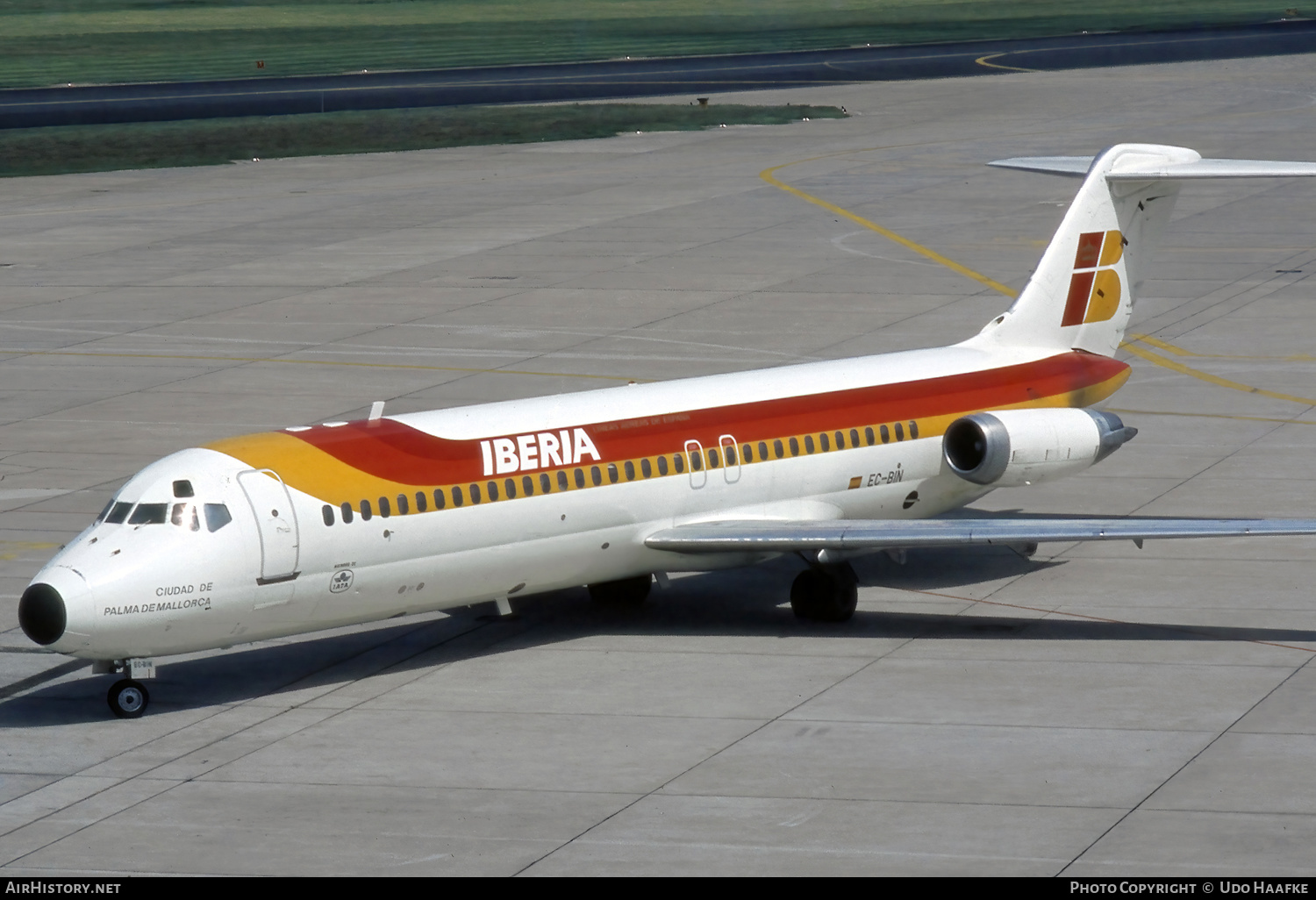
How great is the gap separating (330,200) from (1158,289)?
27408 millimetres

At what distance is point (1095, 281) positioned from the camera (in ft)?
94.6

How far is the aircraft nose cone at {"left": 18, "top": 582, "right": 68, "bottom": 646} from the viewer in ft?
66.5

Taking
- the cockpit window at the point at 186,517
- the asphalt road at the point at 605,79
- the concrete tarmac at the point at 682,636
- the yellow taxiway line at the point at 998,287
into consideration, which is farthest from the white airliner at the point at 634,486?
the asphalt road at the point at 605,79

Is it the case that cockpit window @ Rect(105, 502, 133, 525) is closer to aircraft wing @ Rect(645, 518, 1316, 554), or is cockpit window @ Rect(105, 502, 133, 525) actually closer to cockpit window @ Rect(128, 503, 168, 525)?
cockpit window @ Rect(128, 503, 168, 525)

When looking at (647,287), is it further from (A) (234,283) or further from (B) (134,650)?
(B) (134,650)

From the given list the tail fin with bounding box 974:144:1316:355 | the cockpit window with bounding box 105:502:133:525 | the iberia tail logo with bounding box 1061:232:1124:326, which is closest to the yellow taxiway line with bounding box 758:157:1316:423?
the tail fin with bounding box 974:144:1316:355

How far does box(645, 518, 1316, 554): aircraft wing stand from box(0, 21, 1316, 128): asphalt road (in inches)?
2563

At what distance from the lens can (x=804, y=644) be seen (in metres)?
23.6

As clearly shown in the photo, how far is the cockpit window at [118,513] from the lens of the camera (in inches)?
840

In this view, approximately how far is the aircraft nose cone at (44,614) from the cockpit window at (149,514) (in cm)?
126

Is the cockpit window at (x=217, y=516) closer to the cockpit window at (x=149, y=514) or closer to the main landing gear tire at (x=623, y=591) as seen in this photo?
the cockpit window at (x=149, y=514)

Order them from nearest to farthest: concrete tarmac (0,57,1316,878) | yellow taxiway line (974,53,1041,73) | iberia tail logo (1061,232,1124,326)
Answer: concrete tarmac (0,57,1316,878), iberia tail logo (1061,232,1124,326), yellow taxiway line (974,53,1041,73)

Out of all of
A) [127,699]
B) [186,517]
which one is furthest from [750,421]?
[127,699]

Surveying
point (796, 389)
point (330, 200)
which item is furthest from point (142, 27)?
point (796, 389)
